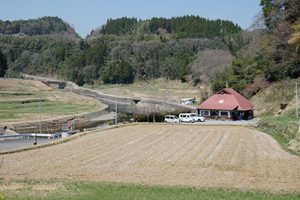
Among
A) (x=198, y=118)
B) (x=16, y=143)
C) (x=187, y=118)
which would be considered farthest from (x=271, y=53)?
(x=16, y=143)

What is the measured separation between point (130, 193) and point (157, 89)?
101 metres

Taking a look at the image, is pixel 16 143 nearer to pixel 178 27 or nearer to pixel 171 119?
pixel 171 119

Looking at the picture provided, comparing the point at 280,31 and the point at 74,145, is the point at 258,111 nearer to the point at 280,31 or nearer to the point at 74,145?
the point at 280,31

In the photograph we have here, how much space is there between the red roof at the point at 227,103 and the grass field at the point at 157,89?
36800 millimetres

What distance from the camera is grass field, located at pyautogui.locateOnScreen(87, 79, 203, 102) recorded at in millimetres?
94606

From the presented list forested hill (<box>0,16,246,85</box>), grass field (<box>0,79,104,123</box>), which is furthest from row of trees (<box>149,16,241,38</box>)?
grass field (<box>0,79,104,123</box>)

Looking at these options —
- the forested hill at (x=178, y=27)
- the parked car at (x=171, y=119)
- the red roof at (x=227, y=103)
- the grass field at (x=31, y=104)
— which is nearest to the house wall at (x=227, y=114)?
the red roof at (x=227, y=103)

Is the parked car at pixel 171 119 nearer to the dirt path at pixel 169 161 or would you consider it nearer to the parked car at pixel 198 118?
the parked car at pixel 198 118

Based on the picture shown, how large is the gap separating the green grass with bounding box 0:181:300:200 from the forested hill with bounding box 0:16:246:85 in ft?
259

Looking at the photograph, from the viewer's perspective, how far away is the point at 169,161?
21.2 m

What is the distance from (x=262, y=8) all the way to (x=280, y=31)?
931cm

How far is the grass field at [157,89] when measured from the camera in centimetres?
9461

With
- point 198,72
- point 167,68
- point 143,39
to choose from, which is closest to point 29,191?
point 198,72

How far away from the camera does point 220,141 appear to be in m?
28.9
